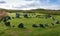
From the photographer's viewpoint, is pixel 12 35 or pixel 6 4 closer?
pixel 12 35

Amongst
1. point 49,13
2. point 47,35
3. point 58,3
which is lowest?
point 47,35

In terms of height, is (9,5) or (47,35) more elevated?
(9,5)

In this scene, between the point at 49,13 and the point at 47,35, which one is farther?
the point at 49,13

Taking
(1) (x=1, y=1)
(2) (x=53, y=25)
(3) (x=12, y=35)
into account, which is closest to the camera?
(3) (x=12, y=35)

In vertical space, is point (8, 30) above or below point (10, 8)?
below

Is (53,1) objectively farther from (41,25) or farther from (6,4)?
(6,4)

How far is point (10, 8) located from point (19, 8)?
5.8 inches

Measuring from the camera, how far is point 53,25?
221 cm

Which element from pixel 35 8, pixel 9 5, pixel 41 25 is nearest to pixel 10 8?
pixel 9 5

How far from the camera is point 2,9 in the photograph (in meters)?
2.35

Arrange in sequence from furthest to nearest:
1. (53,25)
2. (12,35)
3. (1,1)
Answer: (1,1), (53,25), (12,35)

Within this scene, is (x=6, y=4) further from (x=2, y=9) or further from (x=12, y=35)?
(x=12, y=35)

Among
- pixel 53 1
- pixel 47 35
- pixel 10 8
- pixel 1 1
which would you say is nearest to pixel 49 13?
pixel 53 1

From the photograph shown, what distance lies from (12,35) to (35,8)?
1.98ft
